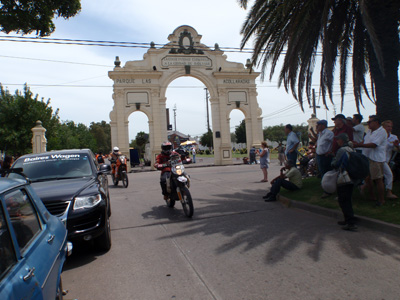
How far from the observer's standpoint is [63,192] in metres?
4.48

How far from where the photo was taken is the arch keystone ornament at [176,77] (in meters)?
27.0

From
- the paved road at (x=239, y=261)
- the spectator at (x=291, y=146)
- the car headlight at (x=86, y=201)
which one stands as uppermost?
the spectator at (x=291, y=146)

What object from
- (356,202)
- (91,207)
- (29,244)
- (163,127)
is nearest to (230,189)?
(356,202)

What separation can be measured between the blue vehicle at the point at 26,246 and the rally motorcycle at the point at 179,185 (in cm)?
387

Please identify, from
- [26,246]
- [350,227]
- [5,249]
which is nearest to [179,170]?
[350,227]

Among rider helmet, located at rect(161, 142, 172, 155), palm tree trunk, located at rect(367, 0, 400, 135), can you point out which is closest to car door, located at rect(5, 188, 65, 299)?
rider helmet, located at rect(161, 142, 172, 155)

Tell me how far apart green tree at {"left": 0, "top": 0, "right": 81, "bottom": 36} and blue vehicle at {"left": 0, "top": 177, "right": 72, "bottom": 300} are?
7.51m

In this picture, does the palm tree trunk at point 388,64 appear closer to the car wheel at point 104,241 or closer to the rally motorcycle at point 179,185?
the rally motorcycle at point 179,185

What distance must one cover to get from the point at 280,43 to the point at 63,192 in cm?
765

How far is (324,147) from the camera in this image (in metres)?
7.41

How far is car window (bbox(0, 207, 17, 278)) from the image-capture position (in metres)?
1.89

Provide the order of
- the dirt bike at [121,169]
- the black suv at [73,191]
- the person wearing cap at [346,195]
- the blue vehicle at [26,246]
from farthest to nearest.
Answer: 1. the dirt bike at [121,169]
2. the person wearing cap at [346,195]
3. the black suv at [73,191]
4. the blue vehicle at [26,246]

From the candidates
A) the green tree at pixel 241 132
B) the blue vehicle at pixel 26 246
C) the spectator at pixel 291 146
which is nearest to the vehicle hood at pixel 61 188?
the blue vehicle at pixel 26 246

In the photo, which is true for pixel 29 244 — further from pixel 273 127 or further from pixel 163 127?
pixel 273 127
